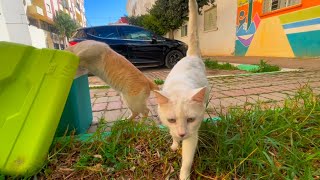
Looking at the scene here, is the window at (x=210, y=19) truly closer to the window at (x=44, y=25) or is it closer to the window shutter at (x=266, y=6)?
the window shutter at (x=266, y=6)

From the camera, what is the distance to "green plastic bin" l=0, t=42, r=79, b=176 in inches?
56.6

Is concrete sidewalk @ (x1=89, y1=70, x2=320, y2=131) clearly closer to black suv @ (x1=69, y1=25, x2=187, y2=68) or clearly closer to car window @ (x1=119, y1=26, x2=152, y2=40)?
black suv @ (x1=69, y1=25, x2=187, y2=68)

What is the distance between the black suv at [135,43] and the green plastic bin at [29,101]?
5.84 metres

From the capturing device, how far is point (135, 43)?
7.40m

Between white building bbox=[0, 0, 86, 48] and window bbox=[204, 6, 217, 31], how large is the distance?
10177 mm

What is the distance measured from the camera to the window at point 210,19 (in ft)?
47.2

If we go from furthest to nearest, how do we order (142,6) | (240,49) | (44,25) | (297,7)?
(142,6) < (44,25) < (240,49) < (297,7)

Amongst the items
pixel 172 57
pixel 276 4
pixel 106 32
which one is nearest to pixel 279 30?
pixel 276 4

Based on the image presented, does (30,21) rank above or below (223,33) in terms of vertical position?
above

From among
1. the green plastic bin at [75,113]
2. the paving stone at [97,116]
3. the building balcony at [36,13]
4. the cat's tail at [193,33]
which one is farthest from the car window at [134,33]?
the building balcony at [36,13]

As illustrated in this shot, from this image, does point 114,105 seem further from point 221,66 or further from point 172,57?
point 172,57

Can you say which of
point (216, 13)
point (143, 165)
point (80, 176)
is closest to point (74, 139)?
point (80, 176)

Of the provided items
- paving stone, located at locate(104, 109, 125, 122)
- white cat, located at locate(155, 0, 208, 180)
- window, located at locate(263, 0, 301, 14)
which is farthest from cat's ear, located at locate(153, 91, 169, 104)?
window, located at locate(263, 0, 301, 14)

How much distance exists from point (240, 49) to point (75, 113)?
11134 mm
